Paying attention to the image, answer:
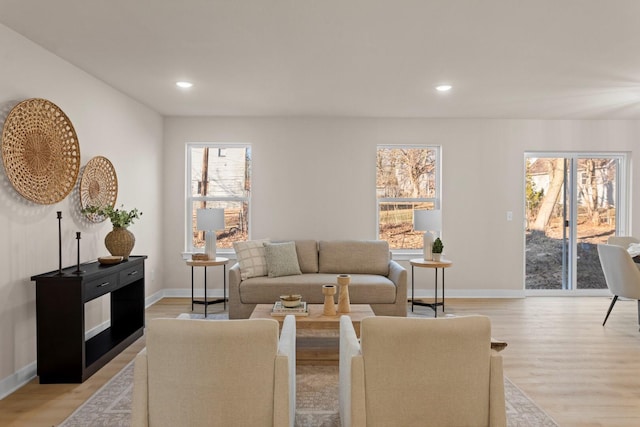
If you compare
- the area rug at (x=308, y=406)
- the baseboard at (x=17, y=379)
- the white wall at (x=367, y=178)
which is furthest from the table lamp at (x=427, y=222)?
the baseboard at (x=17, y=379)

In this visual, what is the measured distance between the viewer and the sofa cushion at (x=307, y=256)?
5113 mm

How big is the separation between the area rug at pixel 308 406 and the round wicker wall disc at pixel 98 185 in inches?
62.1

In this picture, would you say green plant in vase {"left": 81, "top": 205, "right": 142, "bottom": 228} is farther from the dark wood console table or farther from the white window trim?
the white window trim

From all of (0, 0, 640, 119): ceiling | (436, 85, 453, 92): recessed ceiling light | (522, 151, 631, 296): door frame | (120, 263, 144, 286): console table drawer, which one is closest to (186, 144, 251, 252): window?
(0, 0, 640, 119): ceiling

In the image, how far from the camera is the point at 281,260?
15.8 ft

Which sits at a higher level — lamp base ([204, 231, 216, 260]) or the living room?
the living room

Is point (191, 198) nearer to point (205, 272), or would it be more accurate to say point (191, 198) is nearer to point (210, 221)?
point (210, 221)

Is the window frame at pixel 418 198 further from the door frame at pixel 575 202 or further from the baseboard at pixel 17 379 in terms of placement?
the baseboard at pixel 17 379

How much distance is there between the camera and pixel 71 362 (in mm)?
3043

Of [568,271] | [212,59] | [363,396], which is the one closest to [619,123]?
[568,271]

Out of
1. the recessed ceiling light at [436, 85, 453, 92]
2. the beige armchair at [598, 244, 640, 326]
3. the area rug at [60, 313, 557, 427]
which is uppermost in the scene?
the recessed ceiling light at [436, 85, 453, 92]

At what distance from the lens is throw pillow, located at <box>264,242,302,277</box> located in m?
4.75

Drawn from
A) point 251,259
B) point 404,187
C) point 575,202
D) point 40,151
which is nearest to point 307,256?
point 251,259

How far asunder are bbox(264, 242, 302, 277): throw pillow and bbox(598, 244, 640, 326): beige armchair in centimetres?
327
